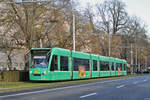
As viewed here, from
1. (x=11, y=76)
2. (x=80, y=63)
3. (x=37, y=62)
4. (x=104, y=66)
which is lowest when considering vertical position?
(x=11, y=76)

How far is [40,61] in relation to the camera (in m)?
26.3

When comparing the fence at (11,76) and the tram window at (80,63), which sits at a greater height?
the tram window at (80,63)

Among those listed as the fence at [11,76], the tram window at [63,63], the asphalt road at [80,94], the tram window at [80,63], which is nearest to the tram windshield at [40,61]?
the tram window at [63,63]

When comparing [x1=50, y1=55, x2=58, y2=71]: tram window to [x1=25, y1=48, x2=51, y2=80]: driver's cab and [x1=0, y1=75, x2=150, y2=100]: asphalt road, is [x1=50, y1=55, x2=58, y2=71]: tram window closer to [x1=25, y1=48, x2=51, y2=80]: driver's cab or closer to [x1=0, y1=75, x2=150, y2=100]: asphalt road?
[x1=25, y1=48, x2=51, y2=80]: driver's cab

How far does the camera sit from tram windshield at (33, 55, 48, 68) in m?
25.9

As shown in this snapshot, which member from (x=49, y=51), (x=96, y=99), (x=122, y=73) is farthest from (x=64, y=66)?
(x=122, y=73)

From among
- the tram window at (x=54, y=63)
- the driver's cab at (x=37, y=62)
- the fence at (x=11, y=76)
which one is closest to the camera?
the driver's cab at (x=37, y=62)

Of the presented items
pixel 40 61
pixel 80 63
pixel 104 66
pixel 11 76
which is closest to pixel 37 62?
pixel 40 61

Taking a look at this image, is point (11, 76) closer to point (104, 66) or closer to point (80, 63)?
point (80, 63)

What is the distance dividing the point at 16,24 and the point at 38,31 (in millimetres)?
3141

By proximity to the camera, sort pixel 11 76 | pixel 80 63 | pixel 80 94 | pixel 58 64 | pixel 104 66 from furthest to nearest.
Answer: pixel 104 66 < pixel 80 63 < pixel 11 76 < pixel 58 64 < pixel 80 94

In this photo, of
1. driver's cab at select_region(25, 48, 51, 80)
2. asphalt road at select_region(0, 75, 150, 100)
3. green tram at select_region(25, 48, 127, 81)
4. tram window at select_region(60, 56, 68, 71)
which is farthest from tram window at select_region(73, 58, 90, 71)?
asphalt road at select_region(0, 75, 150, 100)

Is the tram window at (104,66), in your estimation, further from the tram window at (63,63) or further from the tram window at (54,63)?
the tram window at (54,63)

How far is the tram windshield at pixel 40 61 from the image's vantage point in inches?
1021
